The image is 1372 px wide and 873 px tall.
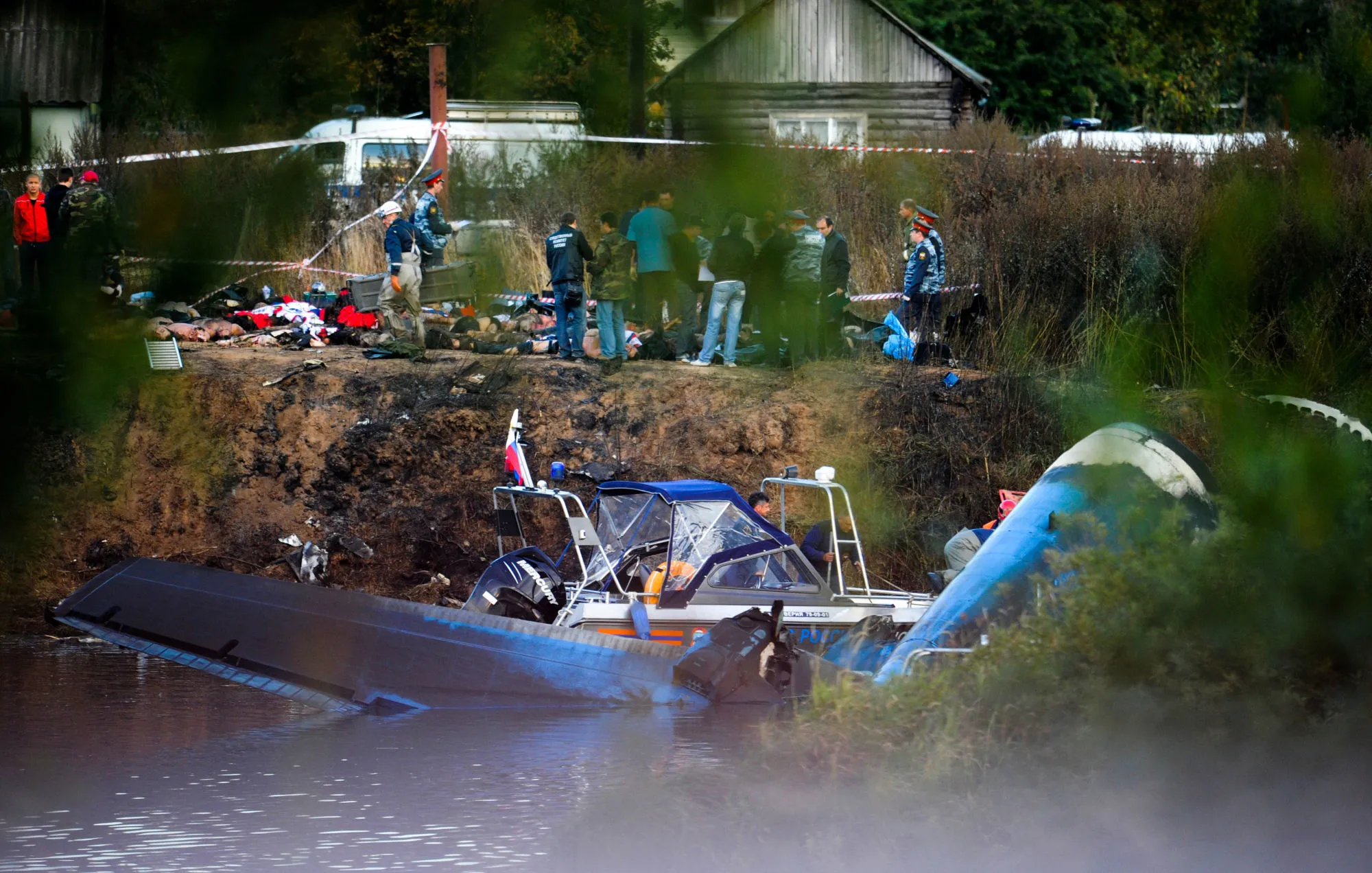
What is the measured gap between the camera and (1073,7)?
9.02 ft

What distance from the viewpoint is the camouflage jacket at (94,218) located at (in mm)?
2146

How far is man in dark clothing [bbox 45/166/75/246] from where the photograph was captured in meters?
2.21

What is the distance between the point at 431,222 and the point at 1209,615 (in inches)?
184

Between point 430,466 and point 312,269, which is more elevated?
point 312,269

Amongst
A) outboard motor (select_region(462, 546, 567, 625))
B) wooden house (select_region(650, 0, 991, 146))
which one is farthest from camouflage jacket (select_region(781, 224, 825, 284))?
outboard motor (select_region(462, 546, 567, 625))

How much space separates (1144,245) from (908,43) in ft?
8.94

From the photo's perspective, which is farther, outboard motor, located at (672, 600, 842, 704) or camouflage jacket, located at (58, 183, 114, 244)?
outboard motor, located at (672, 600, 842, 704)

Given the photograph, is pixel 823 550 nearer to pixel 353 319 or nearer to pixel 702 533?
pixel 702 533

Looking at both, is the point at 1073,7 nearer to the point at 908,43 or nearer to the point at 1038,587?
the point at 908,43

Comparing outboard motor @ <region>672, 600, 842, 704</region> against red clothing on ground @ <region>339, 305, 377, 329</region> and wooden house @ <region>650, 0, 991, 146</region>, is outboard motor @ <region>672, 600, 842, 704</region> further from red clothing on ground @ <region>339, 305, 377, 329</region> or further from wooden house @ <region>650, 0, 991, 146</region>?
wooden house @ <region>650, 0, 991, 146</region>

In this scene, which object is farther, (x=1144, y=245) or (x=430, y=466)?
(x=430, y=466)

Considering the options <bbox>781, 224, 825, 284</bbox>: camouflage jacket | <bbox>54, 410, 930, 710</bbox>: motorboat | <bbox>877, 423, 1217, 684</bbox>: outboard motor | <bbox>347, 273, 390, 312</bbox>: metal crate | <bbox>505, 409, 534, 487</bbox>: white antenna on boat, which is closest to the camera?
<bbox>781, 224, 825, 284</bbox>: camouflage jacket

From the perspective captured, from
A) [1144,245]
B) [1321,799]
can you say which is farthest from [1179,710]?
[1144,245]

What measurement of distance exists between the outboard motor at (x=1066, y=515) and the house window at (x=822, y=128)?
1.11 metres
